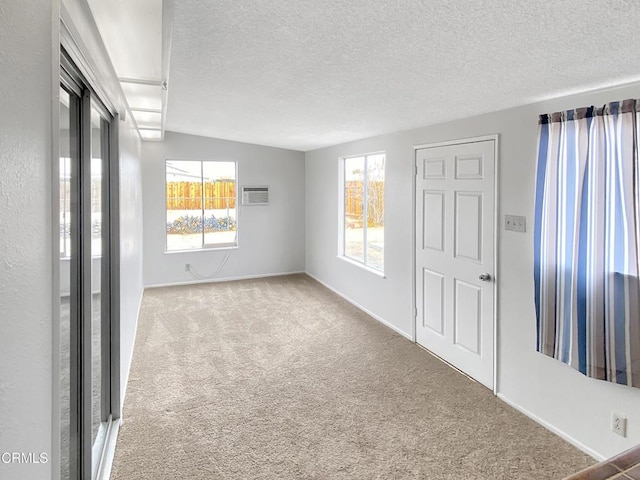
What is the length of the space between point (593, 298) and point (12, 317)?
105 inches

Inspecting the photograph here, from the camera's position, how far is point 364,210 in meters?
5.39

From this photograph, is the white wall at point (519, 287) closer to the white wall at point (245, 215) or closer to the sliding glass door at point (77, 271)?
the sliding glass door at point (77, 271)

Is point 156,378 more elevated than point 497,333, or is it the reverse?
point 497,333

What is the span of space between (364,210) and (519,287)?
268cm

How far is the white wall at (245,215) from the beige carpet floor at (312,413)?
2.17m

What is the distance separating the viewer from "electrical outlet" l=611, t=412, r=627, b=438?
227 cm

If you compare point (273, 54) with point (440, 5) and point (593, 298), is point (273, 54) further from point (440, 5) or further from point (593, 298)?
point (593, 298)

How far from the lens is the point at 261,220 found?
23.5 feet

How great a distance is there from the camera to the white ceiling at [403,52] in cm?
166

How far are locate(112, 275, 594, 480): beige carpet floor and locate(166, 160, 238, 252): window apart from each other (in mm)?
2376

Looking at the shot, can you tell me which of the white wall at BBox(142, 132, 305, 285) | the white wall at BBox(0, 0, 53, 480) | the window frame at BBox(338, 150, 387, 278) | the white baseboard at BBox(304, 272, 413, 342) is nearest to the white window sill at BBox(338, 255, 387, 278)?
the window frame at BBox(338, 150, 387, 278)

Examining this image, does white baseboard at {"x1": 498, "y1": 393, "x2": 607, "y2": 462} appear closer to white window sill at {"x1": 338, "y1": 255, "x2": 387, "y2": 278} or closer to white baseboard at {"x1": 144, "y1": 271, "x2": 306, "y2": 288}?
white window sill at {"x1": 338, "y1": 255, "x2": 387, "y2": 278}

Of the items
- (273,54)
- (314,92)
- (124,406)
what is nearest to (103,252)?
(124,406)

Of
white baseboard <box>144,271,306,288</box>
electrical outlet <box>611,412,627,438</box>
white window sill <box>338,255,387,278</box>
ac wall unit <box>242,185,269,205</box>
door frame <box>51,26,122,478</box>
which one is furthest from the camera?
ac wall unit <box>242,185,269,205</box>
